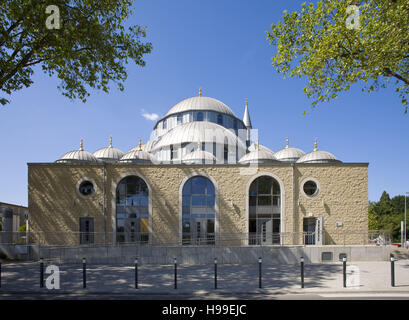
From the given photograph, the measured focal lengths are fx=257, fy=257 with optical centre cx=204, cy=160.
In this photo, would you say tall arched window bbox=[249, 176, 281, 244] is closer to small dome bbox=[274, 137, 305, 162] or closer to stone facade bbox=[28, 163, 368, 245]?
stone facade bbox=[28, 163, 368, 245]

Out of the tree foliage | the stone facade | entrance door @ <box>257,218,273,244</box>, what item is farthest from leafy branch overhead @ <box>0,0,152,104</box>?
the tree foliage

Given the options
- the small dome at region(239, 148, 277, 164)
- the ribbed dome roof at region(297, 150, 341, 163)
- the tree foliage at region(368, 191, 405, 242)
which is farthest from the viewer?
the tree foliage at region(368, 191, 405, 242)

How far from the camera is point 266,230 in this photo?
18250 millimetres

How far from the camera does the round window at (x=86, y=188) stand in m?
18.0

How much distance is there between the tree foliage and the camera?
2149 inches

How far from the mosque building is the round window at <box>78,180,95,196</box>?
0.07m

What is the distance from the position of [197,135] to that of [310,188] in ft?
41.6

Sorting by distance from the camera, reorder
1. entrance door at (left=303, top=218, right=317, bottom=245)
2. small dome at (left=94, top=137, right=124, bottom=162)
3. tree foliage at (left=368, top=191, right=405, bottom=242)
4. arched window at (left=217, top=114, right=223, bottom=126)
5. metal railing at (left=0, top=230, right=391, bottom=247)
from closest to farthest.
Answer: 1. metal railing at (left=0, top=230, right=391, bottom=247)
2. entrance door at (left=303, top=218, right=317, bottom=245)
3. small dome at (left=94, top=137, right=124, bottom=162)
4. arched window at (left=217, top=114, right=223, bottom=126)
5. tree foliage at (left=368, top=191, right=405, bottom=242)

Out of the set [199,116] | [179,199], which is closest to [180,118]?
[199,116]

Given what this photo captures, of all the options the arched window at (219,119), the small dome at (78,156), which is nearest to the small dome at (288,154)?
the arched window at (219,119)

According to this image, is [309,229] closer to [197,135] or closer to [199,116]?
[197,135]

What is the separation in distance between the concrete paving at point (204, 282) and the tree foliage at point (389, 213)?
4180 centimetres

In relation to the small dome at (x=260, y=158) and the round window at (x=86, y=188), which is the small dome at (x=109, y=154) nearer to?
the round window at (x=86, y=188)

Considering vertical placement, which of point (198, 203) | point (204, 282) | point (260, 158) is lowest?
point (204, 282)
